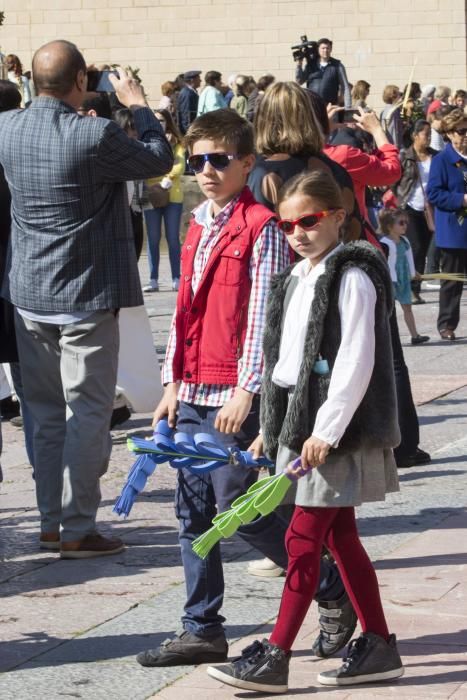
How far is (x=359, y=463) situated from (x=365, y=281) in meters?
0.53

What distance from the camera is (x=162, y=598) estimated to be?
218 inches

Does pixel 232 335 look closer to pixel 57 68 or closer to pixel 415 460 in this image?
pixel 57 68

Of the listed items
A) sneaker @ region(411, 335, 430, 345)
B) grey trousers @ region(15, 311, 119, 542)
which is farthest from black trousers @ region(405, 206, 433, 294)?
grey trousers @ region(15, 311, 119, 542)

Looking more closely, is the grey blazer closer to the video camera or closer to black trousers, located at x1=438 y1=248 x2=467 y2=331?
black trousers, located at x1=438 y1=248 x2=467 y2=331

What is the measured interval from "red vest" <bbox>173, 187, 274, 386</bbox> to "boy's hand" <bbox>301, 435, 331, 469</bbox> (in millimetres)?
609

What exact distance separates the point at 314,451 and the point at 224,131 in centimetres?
117

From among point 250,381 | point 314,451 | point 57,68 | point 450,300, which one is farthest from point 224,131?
point 450,300

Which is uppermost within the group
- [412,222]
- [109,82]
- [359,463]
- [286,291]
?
[109,82]

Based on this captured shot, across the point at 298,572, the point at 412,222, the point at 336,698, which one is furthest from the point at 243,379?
the point at 412,222

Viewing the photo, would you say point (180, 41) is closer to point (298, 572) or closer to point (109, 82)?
point (109, 82)

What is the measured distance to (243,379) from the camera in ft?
15.5

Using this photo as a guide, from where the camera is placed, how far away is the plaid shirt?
4.75 meters

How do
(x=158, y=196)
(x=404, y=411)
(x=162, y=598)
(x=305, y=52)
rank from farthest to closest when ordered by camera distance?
(x=305, y=52) < (x=158, y=196) < (x=404, y=411) < (x=162, y=598)

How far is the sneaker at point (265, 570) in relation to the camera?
228 inches
